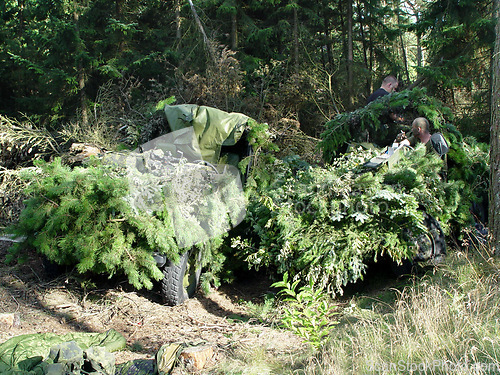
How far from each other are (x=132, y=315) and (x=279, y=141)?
7733mm

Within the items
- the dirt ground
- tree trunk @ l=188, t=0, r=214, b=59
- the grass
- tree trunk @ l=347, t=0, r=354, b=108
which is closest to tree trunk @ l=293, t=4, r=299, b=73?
tree trunk @ l=347, t=0, r=354, b=108

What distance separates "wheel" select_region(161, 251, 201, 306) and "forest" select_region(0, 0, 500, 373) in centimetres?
16

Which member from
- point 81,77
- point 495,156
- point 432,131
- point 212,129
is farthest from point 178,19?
point 495,156

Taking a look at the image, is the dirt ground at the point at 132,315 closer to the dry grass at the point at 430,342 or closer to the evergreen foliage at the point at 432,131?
the dry grass at the point at 430,342

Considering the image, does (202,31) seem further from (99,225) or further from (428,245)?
(428,245)

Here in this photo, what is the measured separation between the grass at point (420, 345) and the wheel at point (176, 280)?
114cm

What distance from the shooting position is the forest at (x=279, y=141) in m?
3.81

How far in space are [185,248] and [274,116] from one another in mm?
Answer: 8738

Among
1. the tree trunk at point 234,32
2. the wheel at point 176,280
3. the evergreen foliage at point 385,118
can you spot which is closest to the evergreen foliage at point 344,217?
the wheel at point 176,280

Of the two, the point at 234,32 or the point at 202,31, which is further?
the point at 234,32

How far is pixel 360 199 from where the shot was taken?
4.12 metres

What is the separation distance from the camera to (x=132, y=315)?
4.17 m

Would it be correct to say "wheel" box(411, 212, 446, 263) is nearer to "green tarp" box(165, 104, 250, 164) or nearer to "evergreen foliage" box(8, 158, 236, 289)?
"evergreen foliage" box(8, 158, 236, 289)

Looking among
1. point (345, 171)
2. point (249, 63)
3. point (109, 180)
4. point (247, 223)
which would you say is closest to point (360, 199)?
point (345, 171)
